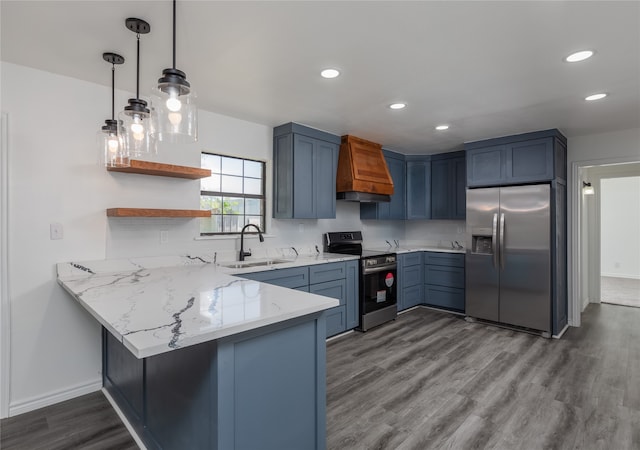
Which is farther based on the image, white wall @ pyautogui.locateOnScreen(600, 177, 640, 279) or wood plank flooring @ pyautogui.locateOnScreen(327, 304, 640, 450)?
white wall @ pyautogui.locateOnScreen(600, 177, 640, 279)

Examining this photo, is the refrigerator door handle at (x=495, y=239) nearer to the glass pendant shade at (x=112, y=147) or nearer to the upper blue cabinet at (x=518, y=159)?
the upper blue cabinet at (x=518, y=159)

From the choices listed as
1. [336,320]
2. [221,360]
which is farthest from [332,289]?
[221,360]

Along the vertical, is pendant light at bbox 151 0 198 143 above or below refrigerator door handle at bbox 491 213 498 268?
above

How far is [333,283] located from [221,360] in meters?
2.50

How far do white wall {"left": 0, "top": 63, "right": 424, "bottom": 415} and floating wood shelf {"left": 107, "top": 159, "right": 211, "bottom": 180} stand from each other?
129 mm

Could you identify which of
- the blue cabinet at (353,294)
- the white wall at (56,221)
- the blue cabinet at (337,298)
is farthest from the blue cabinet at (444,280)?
the white wall at (56,221)

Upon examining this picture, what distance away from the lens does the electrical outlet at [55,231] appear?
248 centimetres

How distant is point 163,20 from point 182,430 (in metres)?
2.07

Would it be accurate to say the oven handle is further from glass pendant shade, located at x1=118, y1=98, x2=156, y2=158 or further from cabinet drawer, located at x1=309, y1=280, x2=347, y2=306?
glass pendant shade, located at x1=118, y1=98, x2=156, y2=158

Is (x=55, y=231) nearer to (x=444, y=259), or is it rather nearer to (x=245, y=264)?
(x=245, y=264)

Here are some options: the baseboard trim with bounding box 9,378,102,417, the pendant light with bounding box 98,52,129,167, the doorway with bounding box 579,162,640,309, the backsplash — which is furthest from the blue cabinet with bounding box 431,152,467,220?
the baseboard trim with bounding box 9,378,102,417

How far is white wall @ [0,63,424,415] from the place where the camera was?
7.75 ft

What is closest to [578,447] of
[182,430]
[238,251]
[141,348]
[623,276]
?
[182,430]

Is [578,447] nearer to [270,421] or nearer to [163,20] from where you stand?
[270,421]
